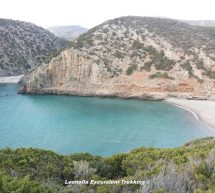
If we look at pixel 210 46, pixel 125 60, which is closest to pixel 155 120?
pixel 125 60

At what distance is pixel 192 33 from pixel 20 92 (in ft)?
123

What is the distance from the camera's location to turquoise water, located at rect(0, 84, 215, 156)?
131 ft

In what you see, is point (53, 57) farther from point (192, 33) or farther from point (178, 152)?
point (178, 152)

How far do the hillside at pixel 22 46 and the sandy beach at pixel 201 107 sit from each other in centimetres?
5183

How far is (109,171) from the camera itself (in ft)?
56.3

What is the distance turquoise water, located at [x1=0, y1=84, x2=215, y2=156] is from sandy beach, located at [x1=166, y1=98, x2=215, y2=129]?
131 cm

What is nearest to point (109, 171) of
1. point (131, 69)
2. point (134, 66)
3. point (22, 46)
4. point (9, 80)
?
point (131, 69)

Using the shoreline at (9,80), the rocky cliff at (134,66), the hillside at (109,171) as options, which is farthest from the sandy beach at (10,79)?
the hillside at (109,171)

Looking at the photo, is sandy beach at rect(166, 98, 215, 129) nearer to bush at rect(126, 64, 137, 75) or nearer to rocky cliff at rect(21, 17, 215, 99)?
rocky cliff at rect(21, 17, 215, 99)

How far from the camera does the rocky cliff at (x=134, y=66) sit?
2643 inches

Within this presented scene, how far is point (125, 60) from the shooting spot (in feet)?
245

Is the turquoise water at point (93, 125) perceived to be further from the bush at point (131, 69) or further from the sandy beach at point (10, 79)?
the sandy beach at point (10, 79)

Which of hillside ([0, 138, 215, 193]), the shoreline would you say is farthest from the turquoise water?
the shoreline

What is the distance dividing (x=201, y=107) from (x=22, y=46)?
7207cm
